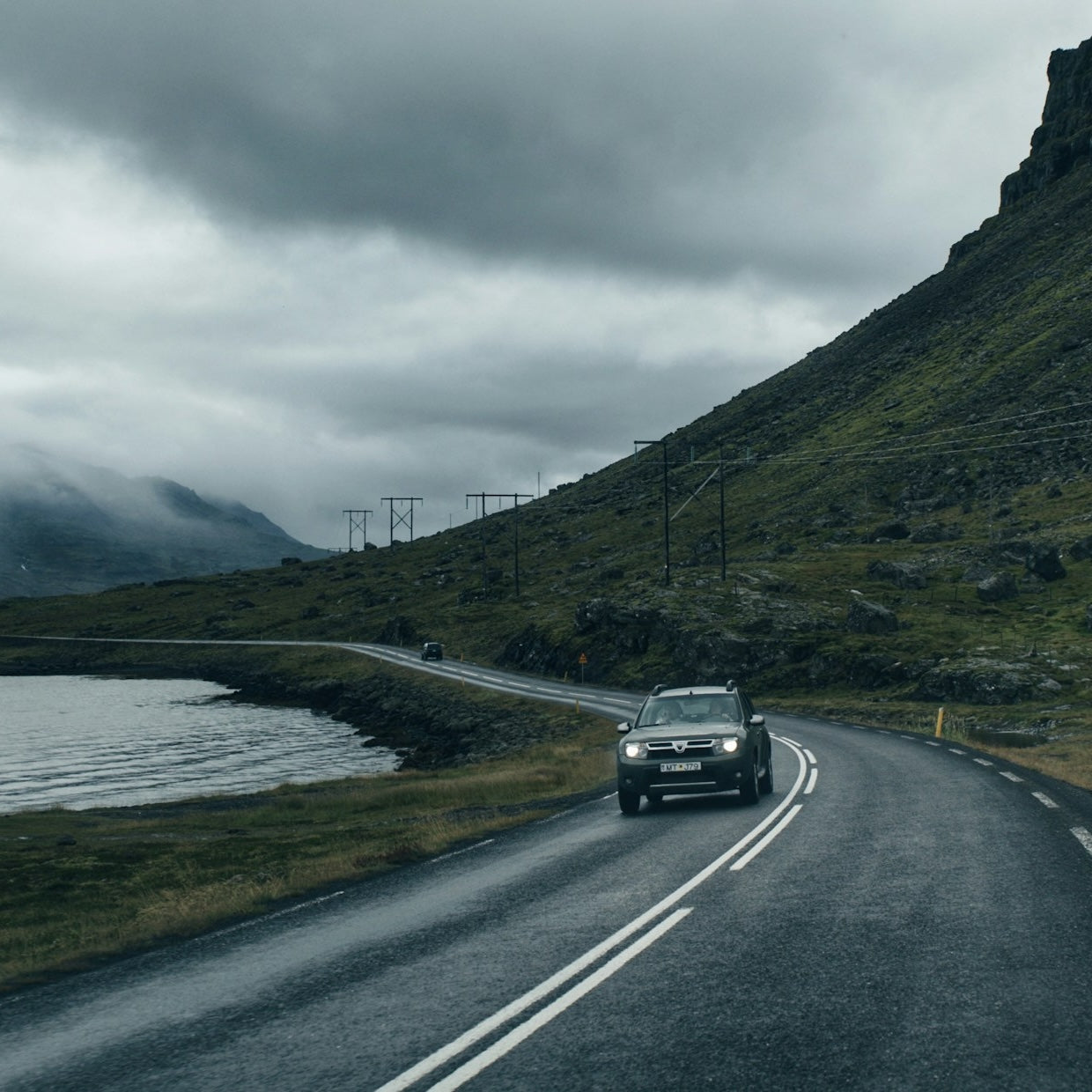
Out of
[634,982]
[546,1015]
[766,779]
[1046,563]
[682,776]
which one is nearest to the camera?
[546,1015]

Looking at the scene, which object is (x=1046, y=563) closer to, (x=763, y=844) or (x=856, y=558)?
(x=856, y=558)

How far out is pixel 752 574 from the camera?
83.2 meters

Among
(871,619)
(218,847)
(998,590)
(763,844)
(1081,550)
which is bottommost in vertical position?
(218,847)

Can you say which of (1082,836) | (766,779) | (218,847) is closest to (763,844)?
(1082,836)

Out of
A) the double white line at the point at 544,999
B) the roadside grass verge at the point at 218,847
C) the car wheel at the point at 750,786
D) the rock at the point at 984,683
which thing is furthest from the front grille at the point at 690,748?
the rock at the point at 984,683

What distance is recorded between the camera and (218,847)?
902 inches

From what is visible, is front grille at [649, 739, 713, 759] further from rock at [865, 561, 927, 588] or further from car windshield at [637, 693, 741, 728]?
rock at [865, 561, 927, 588]

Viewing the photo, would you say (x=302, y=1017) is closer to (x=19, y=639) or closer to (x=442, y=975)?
(x=442, y=975)

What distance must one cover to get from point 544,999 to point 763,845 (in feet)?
24.0

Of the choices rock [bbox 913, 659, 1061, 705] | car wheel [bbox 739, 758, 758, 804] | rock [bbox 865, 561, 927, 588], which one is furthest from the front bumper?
rock [bbox 865, 561, 927, 588]

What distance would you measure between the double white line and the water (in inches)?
1377

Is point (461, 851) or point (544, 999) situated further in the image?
point (461, 851)

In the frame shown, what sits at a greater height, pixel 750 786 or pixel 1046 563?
pixel 1046 563

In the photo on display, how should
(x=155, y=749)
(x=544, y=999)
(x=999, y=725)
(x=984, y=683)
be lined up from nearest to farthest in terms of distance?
(x=544, y=999), (x=999, y=725), (x=984, y=683), (x=155, y=749)
